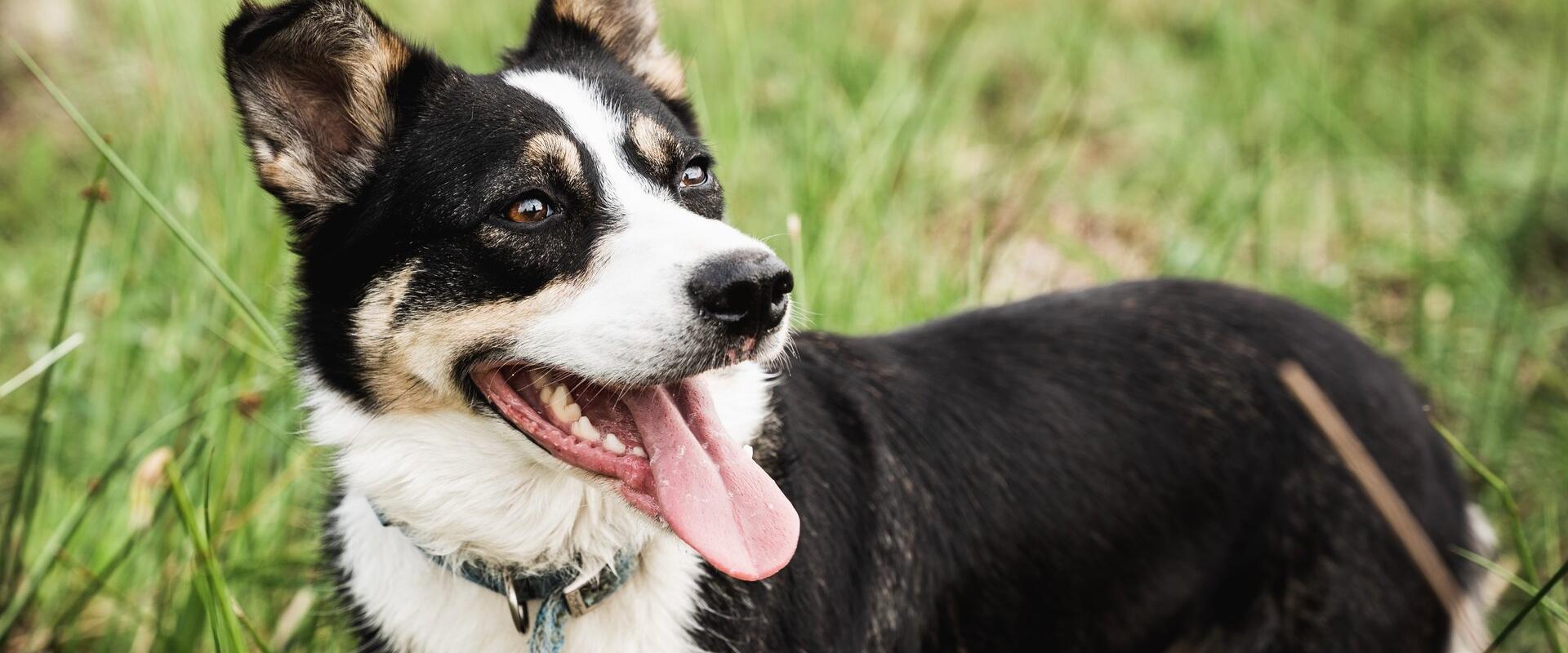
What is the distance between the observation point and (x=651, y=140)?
2457 millimetres

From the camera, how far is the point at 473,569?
2305 millimetres

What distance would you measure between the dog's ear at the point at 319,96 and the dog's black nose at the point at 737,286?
0.83 meters

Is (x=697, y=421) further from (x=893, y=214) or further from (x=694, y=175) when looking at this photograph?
(x=893, y=214)

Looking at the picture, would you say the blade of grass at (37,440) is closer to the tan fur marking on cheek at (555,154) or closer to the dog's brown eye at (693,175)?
the tan fur marking on cheek at (555,154)

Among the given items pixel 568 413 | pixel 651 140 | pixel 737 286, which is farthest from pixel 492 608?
pixel 651 140

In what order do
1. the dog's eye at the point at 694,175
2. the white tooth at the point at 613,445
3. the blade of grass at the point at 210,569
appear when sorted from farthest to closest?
1. the dog's eye at the point at 694,175
2. the white tooth at the point at 613,445
3. the blade of grass at the point at 210,569

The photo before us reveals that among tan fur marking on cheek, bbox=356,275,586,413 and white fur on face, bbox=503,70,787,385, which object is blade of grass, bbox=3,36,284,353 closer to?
tan fur marking on cheek, bbox=356,275,586,413

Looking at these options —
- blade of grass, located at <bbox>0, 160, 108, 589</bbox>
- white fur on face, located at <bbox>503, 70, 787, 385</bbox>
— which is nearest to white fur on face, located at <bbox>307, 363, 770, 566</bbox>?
white fur on face, located at <bbox>503, 70, 787, 385</bbox>

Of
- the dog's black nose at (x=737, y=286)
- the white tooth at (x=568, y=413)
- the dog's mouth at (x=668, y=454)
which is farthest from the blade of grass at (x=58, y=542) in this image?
the dog's black nose at (x=737, y=286)

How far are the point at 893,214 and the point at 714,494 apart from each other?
2478 millimetres

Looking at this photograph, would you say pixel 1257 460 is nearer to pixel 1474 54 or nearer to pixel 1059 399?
pixel 1059 399

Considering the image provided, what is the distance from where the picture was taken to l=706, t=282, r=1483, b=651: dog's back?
265cm

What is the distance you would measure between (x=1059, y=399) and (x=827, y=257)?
4.29 feet

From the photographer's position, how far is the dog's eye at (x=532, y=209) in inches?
90.0
